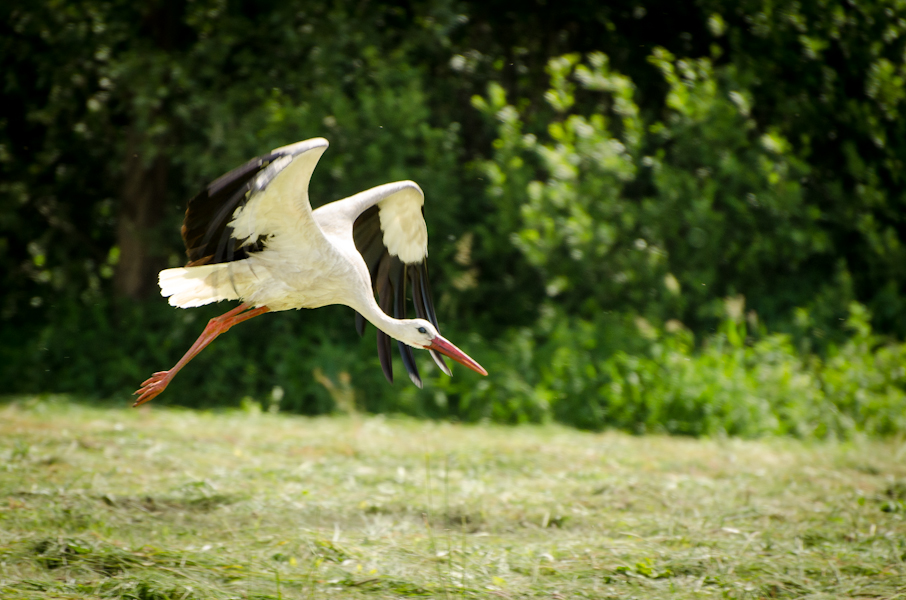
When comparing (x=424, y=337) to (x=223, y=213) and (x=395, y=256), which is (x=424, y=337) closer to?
(x=395, y=256)

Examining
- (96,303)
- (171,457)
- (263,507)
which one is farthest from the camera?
(96,303)

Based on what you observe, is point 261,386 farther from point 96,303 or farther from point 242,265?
point 242,265

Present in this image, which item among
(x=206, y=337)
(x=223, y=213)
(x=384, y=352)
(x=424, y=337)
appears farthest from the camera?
(x=384, y=352)

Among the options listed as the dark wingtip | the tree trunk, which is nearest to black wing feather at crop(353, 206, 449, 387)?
the dark wingtip

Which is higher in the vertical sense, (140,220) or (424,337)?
(424,337)

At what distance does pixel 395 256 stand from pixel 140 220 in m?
3.83

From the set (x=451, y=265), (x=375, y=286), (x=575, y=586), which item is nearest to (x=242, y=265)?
(x=375, y=286)

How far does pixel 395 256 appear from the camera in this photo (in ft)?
14.3

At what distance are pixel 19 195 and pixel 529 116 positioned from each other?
4.24 meters

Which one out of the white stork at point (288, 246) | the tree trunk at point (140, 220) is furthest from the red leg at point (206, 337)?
the tree trunk at point (140, 220)

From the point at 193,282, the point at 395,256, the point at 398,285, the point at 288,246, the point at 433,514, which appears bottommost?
the point at 433,514

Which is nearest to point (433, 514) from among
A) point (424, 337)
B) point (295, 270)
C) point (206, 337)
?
point (424, 337)

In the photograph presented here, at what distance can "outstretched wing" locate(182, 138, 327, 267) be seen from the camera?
300 centimetres

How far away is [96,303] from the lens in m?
7.33
